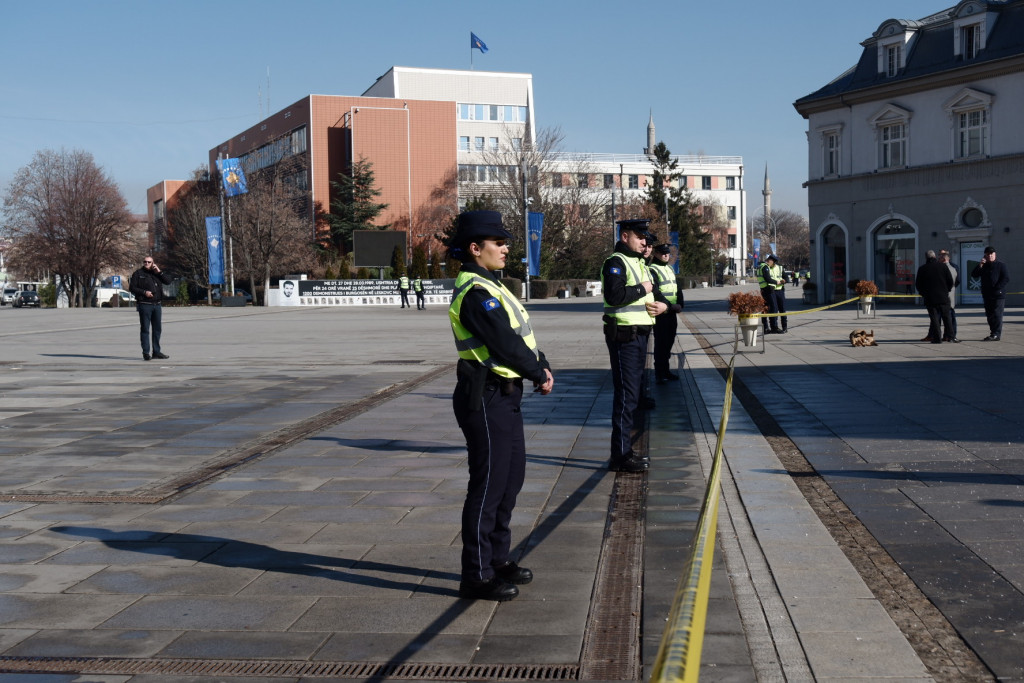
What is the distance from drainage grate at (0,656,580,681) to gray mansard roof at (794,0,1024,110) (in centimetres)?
3543

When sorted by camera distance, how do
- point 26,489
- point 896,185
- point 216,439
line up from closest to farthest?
point 26,489 < point 216,439 < point 896,185

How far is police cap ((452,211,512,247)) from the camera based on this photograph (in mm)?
4879

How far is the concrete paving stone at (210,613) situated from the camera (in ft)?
14.5

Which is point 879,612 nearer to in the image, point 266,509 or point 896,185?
point 266,509

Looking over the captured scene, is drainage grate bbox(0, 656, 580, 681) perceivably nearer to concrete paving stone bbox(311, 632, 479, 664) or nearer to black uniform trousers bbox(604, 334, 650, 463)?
concrete paving stone bbox(311, 632, 479, 664)

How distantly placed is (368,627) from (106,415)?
26.3 ft

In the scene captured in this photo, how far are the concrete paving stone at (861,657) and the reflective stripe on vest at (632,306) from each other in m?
3.91

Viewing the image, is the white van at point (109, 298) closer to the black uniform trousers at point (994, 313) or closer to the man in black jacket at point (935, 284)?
the man in black jacket at point (935, 284)

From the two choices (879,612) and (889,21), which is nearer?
(879,612)

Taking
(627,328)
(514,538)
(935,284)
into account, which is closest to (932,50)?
(935,284)

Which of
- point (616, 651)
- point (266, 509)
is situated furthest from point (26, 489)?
point (616, 651)

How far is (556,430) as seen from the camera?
10.1 metres

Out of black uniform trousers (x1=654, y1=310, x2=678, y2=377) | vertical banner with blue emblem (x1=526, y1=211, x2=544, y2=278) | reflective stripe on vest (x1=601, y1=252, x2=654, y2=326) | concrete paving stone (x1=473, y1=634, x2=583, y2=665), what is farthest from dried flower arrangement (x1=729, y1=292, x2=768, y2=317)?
vertical banner with blue emblem (x1=526, y1=211, x2=544, y2=278)

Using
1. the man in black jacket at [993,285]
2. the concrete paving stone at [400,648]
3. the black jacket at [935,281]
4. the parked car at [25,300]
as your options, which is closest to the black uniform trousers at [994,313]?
the man in black jacket at [993,285]
